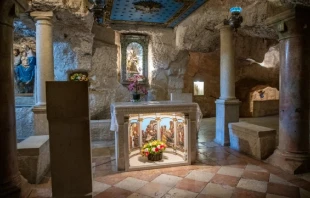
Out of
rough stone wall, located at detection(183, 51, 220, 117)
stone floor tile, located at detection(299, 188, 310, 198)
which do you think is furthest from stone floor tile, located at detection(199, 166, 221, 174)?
rough stone wall, located at detection(183, 51, 220, 117)

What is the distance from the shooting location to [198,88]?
13.3m

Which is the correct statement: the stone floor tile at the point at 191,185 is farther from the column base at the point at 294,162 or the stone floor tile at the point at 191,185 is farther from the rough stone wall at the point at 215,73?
the rough stone wall at the point at 215,73

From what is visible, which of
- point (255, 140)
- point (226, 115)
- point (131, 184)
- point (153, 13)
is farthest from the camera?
point (153, 13)

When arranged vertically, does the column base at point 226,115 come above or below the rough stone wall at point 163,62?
below

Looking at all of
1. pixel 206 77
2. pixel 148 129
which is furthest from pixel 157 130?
pixel 206 77

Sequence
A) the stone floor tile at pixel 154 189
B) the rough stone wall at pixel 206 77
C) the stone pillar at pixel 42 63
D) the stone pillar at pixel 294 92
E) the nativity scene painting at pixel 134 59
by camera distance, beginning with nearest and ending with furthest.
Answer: the stone floor tile at pixel 154 189, the stone pillar at pixel 294 92, the stone pillar at pixel 42 63, the nativity scene painting at pixel 134 59, the rough stone wall at pixel 206 77

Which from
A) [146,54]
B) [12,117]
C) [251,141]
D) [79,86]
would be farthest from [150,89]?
[79,86]

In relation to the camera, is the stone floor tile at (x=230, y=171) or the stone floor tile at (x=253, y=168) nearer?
the stone floor tile at (x=230, y=171)

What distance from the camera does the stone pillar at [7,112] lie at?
2822 mm

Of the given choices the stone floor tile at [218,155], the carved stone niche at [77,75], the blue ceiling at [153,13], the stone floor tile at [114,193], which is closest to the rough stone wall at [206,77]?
the blue ceiling at [153,13]

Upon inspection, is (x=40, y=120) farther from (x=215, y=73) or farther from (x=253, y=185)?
(x=215, y=73)

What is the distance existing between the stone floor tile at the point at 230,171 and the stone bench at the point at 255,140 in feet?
2.95

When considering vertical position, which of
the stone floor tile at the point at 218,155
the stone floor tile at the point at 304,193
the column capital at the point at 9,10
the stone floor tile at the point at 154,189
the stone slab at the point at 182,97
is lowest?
the stone floor tile at the point at 218,155

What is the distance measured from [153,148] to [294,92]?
2.95 m
